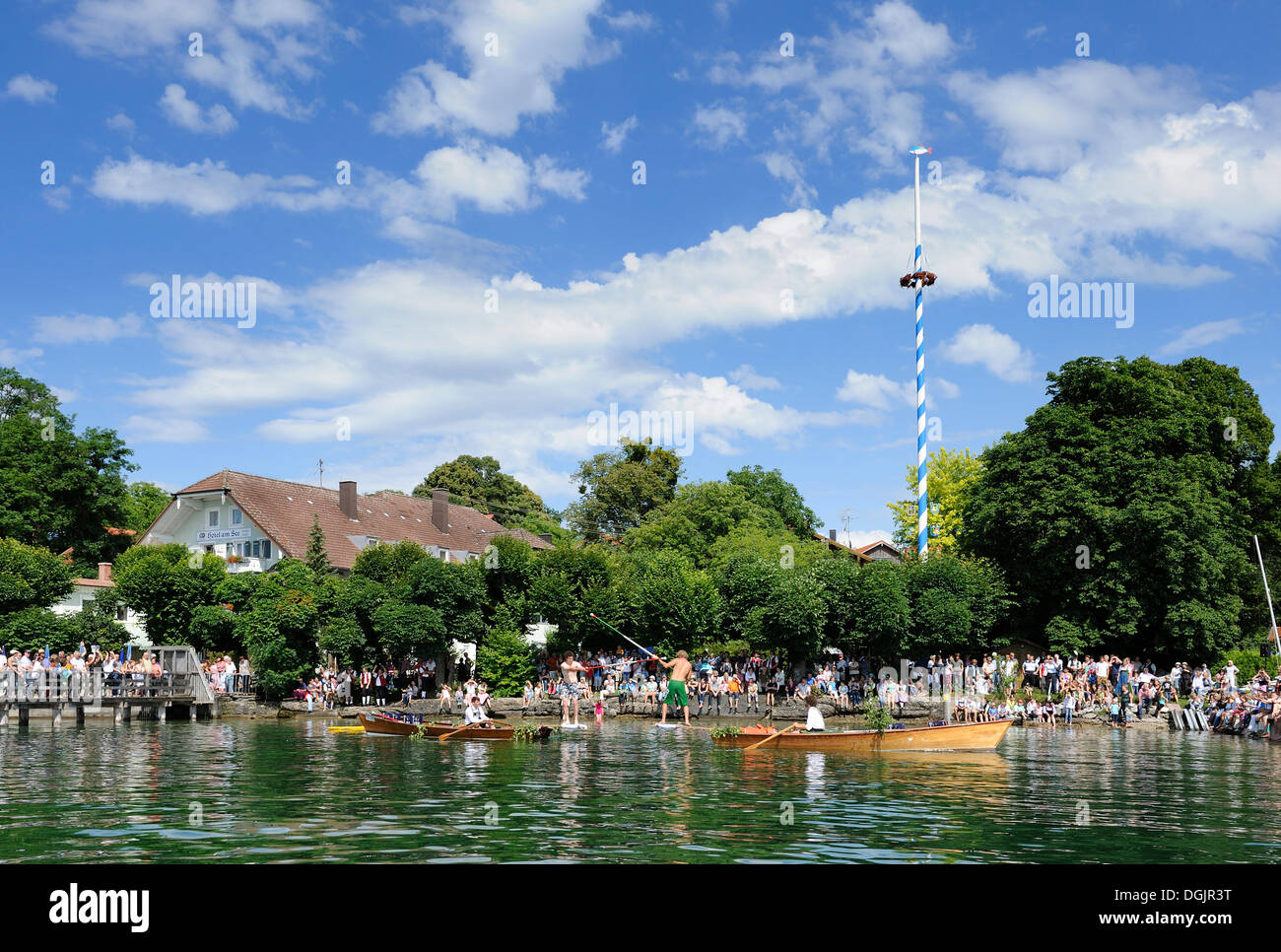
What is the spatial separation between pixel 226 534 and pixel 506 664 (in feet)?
83.2

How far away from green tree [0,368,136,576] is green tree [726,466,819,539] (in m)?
43.2

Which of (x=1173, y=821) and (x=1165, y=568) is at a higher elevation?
(x=1165, y=568)

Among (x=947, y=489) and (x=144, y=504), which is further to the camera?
(x=144, y=504)

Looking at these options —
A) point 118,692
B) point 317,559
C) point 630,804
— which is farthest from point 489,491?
point 630,804

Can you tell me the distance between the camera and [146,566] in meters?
50.8

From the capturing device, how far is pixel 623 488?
288ft

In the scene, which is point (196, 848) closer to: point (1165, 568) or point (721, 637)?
point (721, 637)

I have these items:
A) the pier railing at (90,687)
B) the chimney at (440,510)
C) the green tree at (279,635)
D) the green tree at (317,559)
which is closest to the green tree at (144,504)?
the chimney at (440,510)

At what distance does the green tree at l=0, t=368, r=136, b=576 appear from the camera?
64188 mm

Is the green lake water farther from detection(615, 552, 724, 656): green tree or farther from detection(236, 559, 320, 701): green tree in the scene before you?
detection(236, 559, 320, 701): green tree

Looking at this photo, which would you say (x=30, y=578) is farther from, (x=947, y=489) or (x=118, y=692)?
(x=947, y=489)

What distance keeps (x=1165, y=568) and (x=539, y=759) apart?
104ft

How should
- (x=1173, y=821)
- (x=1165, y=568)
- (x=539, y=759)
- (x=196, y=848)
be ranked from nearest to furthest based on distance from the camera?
(x=196, y=848) → (x=1173, y=821) → (x=539, y=759) → (x=1165, y=568)
